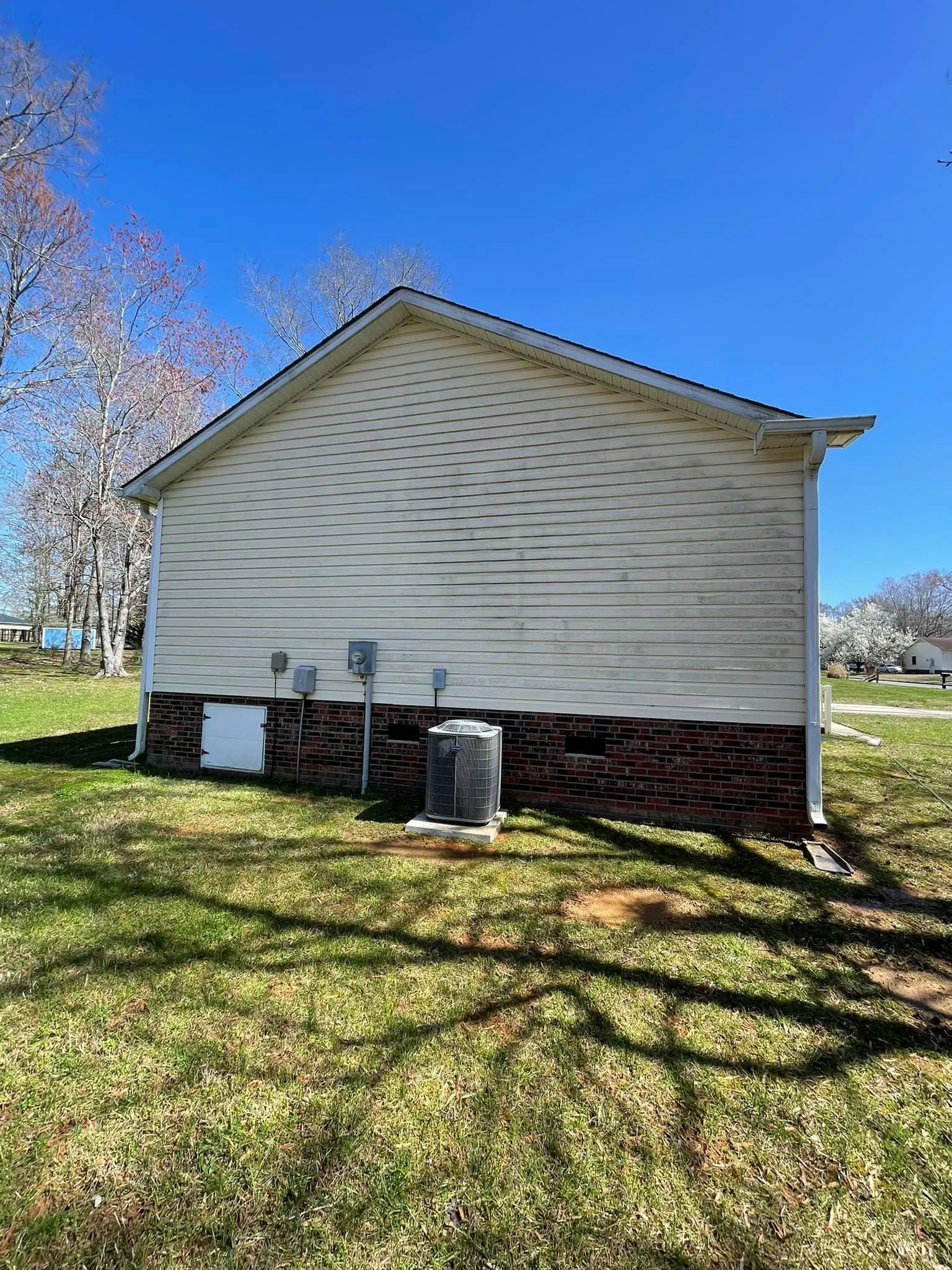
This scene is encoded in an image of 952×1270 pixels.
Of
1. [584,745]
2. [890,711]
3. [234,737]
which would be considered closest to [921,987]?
[584,745]

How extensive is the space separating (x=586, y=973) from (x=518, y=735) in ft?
9.83

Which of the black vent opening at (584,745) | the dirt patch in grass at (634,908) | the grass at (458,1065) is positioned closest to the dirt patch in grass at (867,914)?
the grass at (458,1065)

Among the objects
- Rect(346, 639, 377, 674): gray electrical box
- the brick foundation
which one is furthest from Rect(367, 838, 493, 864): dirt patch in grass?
Rect(346, 639, 377, 674): gray electrical box

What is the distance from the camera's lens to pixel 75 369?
18.2 m

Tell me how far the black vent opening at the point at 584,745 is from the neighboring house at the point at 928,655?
74371mm

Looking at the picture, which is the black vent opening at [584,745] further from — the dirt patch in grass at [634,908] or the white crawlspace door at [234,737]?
the white crawlspace door at [234,737]

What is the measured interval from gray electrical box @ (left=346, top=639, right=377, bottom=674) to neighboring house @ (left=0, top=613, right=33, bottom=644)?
3063 inches

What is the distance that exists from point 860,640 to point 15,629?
297ft

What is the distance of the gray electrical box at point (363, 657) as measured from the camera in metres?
6.35

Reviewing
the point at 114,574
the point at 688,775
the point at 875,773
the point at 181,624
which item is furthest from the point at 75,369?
the point at 875,773

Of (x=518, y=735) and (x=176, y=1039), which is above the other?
(x=518, y=735)

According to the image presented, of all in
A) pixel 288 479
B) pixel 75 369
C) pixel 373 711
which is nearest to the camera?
pixel 373 711

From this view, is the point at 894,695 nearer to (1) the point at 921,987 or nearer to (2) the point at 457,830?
(1) the point at 921,987

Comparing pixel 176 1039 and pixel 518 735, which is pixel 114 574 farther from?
pixel 176 1039
